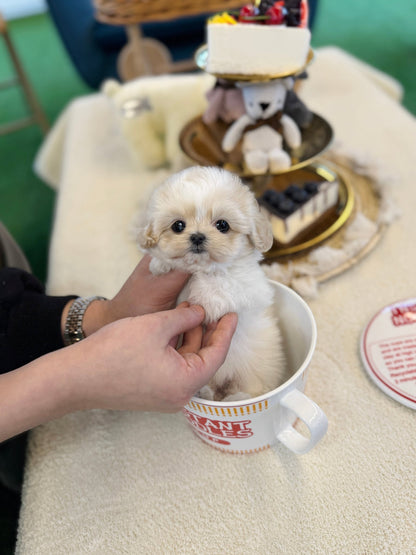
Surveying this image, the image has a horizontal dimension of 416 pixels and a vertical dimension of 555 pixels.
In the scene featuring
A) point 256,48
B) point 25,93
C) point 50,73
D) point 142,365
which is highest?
point 256,48

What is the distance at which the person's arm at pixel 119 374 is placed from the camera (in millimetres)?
398

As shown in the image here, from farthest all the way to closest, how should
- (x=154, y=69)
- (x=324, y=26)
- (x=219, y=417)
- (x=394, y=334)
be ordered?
(x=324, y=26) < (x=154, y=69) < (x=394, y=334) < (x=219, y=417)

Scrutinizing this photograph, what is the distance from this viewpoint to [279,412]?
410 millimetres

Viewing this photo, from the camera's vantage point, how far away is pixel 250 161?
0.72 meters

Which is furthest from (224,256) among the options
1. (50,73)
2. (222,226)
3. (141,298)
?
(50,73)

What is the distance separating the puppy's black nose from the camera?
1.42 ft

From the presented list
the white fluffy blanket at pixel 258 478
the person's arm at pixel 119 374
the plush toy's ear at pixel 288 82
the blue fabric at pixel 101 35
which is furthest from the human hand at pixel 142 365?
the blue fabric at pixel 101 35

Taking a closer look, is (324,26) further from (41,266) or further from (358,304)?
(358,304)

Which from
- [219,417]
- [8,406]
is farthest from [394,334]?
[8,406]

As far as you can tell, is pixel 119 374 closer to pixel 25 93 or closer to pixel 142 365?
pixel 142 365

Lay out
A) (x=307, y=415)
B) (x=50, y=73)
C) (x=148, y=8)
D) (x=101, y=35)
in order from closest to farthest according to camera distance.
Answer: (x=307, y=415) → (x=148, y=8) → (x=101, y=35) → (x=50, y=73)

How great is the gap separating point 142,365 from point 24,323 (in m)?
0.24

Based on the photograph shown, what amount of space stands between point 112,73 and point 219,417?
6.80 ft

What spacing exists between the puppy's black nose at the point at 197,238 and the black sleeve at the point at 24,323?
0.25 metres
